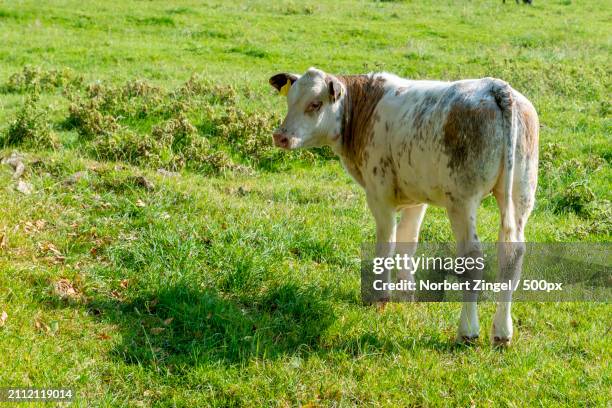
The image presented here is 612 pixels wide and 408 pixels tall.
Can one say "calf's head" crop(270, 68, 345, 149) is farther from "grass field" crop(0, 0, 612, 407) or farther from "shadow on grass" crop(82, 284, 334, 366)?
"shadow on grass" crop(82, 284, 334, 366)

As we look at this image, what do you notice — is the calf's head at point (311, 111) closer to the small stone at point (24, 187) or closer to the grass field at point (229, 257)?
the grass field at point (229, 257)

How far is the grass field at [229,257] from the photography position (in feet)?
19.2

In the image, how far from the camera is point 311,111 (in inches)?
290

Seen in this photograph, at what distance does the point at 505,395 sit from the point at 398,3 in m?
29.1

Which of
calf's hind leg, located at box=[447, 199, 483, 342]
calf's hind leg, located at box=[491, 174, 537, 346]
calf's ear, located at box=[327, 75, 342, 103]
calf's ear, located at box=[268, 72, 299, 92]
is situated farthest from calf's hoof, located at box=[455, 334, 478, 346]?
calf's ear, located at box=[268, 72, 299, 92]

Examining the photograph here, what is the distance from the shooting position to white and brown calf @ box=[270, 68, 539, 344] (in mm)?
5977

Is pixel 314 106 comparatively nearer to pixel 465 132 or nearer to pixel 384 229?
pixel 384 229

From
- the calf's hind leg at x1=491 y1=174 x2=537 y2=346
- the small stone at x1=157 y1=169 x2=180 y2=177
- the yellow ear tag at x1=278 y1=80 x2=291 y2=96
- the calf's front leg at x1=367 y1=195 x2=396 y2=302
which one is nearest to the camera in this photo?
the calf's hind leg at x1=491 y1=174 x2=537 y2=346

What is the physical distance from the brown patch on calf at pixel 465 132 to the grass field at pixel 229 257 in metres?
1.71

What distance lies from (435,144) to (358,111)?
139cm

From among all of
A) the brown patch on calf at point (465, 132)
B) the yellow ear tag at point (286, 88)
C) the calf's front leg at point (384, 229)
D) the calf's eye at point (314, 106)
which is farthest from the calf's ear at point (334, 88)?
the brown patch on calf at point (465, 132)

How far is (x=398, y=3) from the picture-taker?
107ft

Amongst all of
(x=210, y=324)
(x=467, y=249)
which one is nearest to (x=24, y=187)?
(x=210, y=324)

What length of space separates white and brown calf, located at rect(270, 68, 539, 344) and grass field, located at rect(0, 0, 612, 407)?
2.50ft
